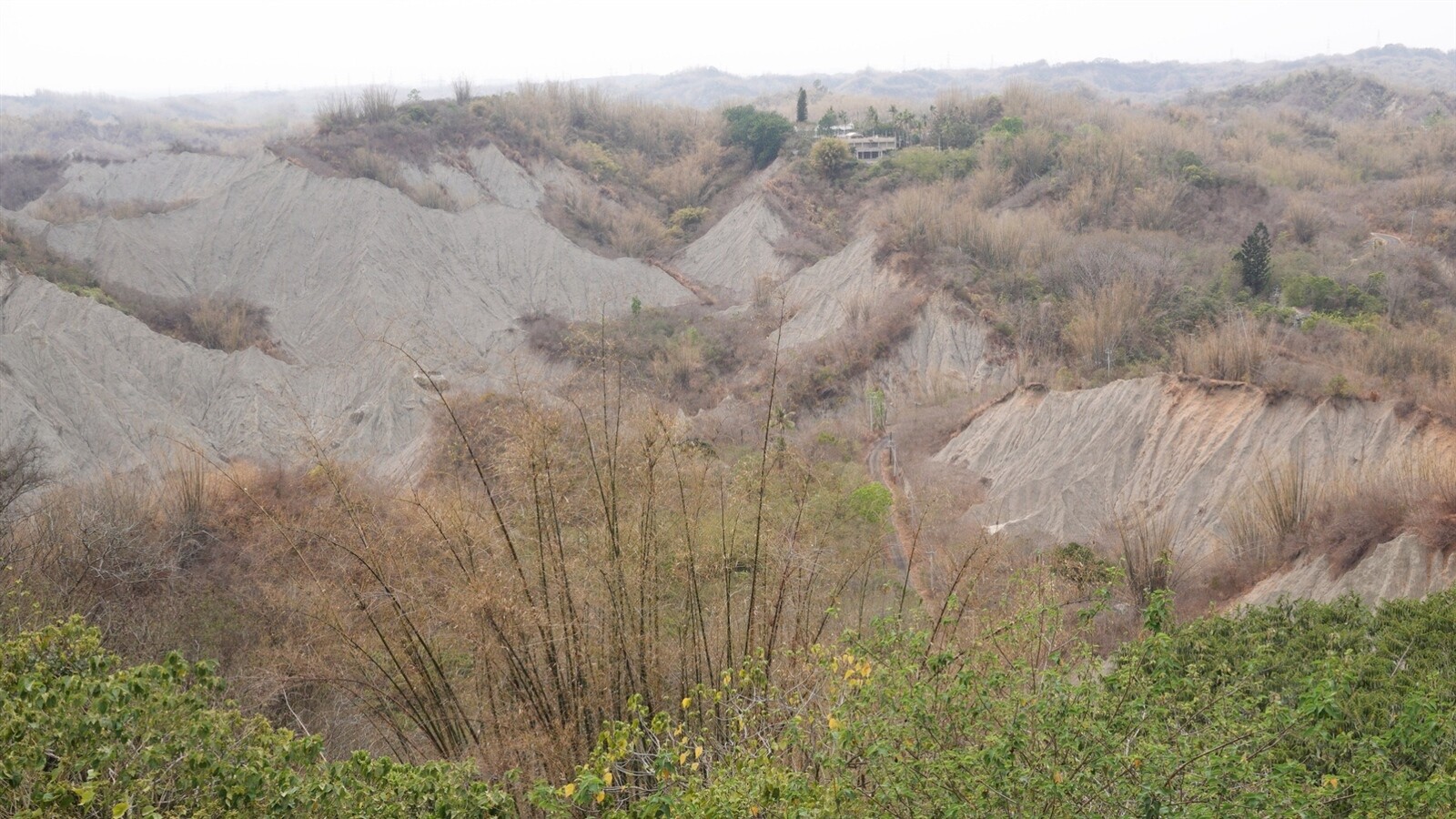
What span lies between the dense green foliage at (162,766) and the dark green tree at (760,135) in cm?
4528

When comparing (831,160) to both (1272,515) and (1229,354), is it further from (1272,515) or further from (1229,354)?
(1272,515)

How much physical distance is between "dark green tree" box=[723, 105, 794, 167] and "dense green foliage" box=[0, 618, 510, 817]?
149 feet

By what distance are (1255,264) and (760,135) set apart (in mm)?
26871

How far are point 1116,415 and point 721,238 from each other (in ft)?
82.6

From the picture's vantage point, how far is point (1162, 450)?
18.1 metres

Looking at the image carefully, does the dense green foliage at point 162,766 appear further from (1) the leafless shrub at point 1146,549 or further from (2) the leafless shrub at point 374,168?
(2) the leafless shrub at point 374,168

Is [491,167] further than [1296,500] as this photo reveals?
Yes

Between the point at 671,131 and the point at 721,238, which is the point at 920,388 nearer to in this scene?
the point at 721,238

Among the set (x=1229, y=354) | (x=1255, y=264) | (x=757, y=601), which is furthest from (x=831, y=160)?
(x=757, y=601)

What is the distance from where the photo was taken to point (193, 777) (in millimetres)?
4961

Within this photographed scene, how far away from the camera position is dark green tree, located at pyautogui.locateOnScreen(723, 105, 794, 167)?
159ft

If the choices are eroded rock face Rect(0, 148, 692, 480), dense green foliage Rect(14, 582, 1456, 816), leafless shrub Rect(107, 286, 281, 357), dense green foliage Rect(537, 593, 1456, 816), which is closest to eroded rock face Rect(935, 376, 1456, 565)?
dense green foliage Rect(537, 593, 1456, 816)

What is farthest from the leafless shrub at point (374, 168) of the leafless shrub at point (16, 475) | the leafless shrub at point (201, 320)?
the leafless shrub at point (16, 475)

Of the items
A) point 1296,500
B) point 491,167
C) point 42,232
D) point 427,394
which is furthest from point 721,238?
point 1296,500
